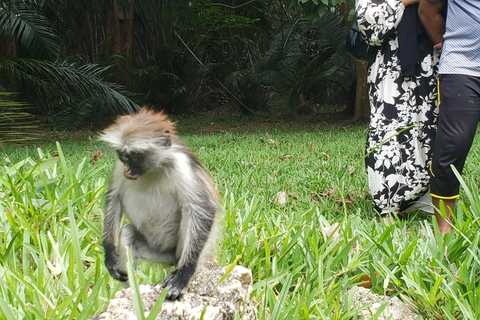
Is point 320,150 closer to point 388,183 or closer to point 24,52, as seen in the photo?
point 388,183

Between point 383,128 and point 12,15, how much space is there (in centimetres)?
766

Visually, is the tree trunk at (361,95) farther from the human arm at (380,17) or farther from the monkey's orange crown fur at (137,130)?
the monkey's orange crown fur at (137,130)

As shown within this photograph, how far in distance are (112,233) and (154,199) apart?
249 mm

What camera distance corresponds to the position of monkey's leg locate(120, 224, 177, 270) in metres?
2.26

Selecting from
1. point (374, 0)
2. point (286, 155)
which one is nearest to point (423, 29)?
point (374, 0)

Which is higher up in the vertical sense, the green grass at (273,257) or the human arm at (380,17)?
the human arm at (380,17)

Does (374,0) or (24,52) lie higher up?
(374,0)

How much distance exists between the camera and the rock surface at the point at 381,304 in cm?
228

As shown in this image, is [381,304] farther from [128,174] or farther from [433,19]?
[433,19]

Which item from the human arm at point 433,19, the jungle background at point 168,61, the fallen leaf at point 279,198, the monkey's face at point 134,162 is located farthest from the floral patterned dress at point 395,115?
the jungle background at point 168,61

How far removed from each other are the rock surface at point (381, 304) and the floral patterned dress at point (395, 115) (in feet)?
5.25

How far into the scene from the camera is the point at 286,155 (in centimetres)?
660

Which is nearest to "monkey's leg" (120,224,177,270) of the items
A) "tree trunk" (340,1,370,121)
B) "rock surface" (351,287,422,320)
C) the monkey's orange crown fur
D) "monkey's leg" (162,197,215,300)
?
"monkey's leg" (162,197,215,300)

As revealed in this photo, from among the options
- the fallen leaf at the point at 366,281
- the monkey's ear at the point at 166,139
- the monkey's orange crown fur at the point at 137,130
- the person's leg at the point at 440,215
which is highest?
the monkey's orange crown fur at the point at 137,130
